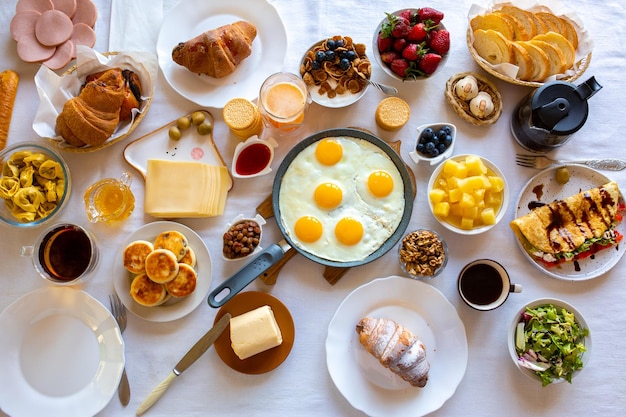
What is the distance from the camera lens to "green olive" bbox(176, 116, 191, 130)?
2.25 metres

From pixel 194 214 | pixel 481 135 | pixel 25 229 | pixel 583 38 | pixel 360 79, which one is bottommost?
pixel 25 229

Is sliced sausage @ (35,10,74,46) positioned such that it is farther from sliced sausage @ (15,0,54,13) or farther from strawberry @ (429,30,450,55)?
strawberry @ (429,30,450,55)

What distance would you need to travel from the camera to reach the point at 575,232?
216 centimetres

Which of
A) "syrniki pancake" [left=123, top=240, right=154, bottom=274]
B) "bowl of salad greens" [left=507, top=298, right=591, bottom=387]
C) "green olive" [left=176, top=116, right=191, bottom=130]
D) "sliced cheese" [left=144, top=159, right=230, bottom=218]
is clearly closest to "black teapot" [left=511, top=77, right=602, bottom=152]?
"bowl of salad greens" [left=507, top=298, right=591, bottom=387]

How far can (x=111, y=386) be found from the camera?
6.83ft

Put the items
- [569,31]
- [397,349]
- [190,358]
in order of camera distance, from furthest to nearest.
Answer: [569,31] → [190,358] → [397,349]

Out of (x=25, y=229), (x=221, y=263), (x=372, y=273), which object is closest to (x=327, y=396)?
(x=372, y=273)

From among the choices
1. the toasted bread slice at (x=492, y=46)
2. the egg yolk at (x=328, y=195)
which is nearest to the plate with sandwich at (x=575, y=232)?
the toasted bread slice at (x=492, y=46)

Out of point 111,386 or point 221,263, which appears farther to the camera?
point 221,263

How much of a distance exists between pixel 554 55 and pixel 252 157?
1359mm

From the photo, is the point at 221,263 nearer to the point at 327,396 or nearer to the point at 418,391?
the point at 327,396

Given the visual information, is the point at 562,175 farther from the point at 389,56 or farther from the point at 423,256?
the point at 389,56

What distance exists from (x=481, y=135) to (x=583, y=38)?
590mm

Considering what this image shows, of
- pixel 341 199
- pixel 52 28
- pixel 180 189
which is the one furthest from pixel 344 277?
pixel 52 28
